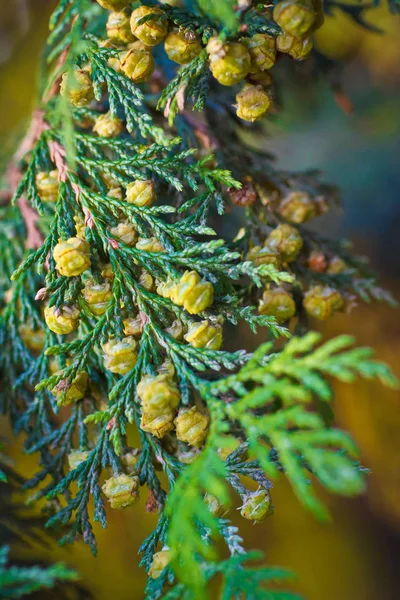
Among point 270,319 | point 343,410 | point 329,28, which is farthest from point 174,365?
point 329,28

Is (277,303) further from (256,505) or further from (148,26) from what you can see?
(148,26)

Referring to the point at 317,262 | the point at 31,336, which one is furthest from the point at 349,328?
the point at 31,336

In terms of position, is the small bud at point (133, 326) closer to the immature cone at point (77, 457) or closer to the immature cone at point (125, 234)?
the immature cone at point (125, 234)

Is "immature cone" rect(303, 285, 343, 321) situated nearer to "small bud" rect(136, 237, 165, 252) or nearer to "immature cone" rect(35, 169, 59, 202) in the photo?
"small bud" rect(136, 237, 165, 252)

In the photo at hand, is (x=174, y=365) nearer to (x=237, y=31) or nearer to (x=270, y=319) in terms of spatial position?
(x=270, y=319)

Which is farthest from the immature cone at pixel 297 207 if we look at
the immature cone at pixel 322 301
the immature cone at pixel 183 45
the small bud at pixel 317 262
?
the immature cone at pixel 183 45

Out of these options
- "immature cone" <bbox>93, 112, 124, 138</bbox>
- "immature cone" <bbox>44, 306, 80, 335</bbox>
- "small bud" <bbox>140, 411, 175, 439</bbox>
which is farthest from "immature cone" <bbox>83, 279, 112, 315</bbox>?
"immature cone" <bbox>93, 112, 124, 138</bbox>
